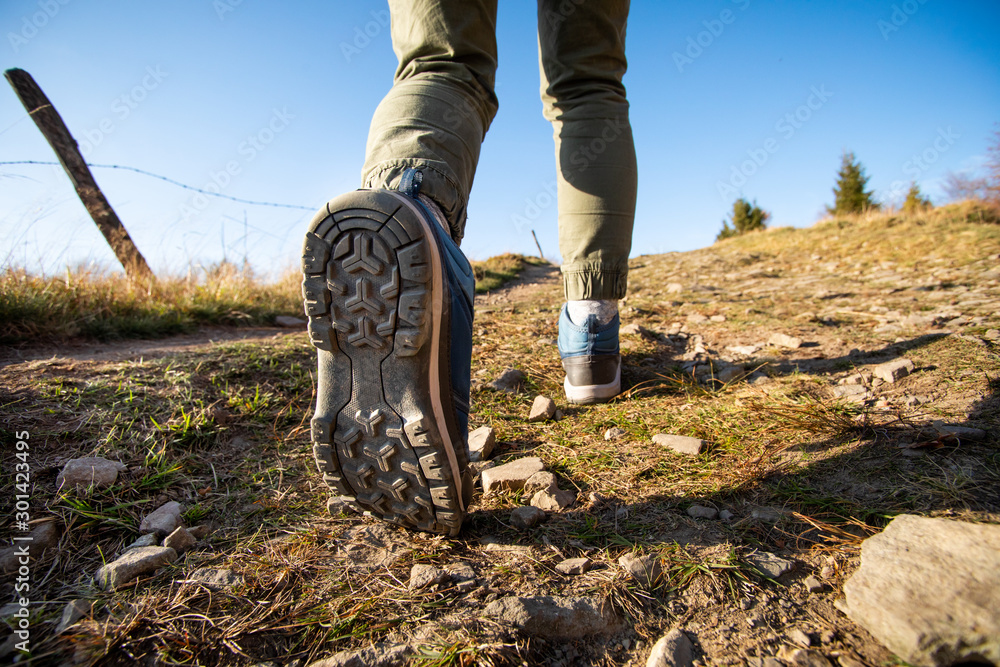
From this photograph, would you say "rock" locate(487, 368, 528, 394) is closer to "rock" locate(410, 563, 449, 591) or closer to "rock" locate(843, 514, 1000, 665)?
"rock" locate(410, 563, 449, 591)

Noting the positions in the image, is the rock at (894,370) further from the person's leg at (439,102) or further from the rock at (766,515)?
the person's leg at (439,102)

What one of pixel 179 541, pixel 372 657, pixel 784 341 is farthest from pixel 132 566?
pixel 784 341

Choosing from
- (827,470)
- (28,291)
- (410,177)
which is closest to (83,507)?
(410,177)

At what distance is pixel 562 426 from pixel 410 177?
94 centimetres

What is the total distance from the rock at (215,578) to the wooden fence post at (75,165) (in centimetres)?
423

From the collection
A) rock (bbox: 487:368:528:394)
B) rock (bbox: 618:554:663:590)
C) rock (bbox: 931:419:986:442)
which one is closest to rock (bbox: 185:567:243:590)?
rock (bbox: 618:554:663:590)

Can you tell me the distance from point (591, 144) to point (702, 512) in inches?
43.1

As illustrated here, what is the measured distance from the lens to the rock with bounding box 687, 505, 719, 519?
107 centimetres

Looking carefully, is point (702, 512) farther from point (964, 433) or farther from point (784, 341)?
point (784, 341)

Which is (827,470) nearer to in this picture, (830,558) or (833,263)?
(830,558)

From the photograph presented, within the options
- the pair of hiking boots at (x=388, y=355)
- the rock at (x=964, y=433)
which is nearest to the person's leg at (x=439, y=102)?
the pair of hiking boots at (x=388, y=355)

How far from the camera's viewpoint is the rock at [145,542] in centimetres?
104

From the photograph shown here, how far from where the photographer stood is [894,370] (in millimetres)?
1656

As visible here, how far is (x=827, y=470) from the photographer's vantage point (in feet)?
3.81
